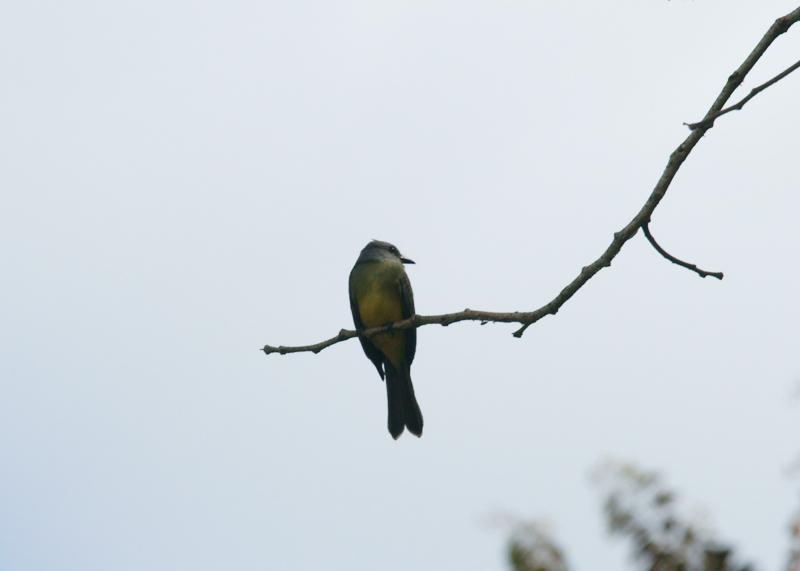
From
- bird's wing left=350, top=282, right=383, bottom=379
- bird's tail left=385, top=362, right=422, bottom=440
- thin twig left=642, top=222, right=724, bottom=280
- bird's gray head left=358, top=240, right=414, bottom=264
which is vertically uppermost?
bird's gray head left=358, top=240, right=414, bottom=264

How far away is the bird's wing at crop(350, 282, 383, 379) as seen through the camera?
31.3 ft


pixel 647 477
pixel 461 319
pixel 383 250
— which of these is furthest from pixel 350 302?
pixel 647 477

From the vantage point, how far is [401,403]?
9.54 metres

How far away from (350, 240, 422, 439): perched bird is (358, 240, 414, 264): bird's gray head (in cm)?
1

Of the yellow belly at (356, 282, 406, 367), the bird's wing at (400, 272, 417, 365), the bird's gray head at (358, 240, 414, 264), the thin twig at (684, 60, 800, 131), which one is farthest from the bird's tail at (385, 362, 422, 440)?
the thin twig at (684, 60, 800, 131)

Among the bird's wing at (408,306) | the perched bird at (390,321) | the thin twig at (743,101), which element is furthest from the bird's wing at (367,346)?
the thin twig at (743,101)

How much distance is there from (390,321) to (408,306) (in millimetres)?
225

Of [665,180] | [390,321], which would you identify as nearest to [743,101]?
[665,180]

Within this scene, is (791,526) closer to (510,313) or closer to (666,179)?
(666,179)

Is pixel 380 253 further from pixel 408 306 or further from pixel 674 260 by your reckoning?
pixel 674 260

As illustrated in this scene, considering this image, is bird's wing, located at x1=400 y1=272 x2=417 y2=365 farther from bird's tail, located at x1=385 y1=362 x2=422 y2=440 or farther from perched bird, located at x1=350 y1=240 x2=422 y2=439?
bird's tail, located at x1=385 y1=362 x2=422 y2=440

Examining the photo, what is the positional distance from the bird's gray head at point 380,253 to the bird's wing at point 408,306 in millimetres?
391

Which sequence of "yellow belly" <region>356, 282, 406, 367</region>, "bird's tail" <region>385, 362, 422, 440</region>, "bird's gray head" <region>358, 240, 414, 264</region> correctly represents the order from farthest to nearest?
"bird's gray head" <region>358, 240, 414, 264</region> < "bird's tail" <region>385, 362, 422, 440</region> < "yellow belly" <region>356, 282, 406, 367</region>

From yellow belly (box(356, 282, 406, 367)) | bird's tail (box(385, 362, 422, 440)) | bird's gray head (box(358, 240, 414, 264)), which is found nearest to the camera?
yellow belly (box(356, 282, 406, 367))
